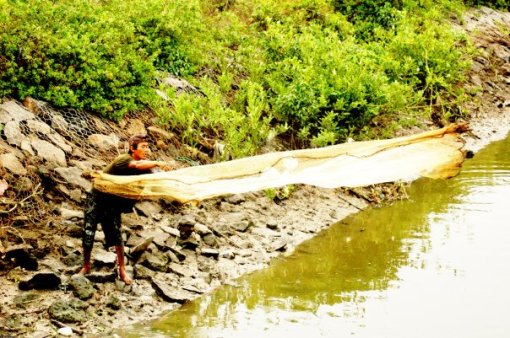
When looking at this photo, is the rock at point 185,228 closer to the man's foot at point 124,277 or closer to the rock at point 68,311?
the man's foot at point 124,277

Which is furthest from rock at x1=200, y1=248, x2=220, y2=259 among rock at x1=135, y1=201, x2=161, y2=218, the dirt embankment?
rock at x1=135, y1=201, x2=161, y2=218

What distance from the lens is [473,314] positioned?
6645mm

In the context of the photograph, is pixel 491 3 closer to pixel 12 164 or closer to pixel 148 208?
pixel 148 208

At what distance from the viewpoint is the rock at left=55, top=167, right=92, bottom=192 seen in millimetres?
7730

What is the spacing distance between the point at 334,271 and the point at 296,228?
4.20ft

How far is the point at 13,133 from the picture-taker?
7.90 metres

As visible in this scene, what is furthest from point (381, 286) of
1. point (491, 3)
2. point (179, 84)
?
point (491, 3)

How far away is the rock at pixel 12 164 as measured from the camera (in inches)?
291

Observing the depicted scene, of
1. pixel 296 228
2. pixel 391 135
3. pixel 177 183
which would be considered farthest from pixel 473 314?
pixel 391 135

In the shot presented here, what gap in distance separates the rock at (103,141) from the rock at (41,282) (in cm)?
265

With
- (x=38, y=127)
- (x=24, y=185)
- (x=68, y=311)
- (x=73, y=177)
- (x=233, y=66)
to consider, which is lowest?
(x=68, y=311)

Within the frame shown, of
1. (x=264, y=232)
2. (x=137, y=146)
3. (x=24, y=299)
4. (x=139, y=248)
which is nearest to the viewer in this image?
(x=24, y=299)

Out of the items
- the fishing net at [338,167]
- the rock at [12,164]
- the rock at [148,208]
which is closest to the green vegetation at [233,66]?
the rock at [12,164]

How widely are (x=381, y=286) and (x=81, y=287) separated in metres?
3.24
